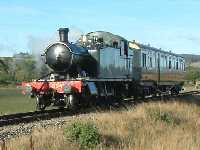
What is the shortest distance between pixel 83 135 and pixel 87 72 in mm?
9742

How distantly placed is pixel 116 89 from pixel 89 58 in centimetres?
347

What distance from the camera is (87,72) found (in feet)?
73.3

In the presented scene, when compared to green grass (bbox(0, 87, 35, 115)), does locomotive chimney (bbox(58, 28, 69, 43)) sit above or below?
above

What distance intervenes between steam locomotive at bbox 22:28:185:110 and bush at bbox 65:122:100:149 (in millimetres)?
6703

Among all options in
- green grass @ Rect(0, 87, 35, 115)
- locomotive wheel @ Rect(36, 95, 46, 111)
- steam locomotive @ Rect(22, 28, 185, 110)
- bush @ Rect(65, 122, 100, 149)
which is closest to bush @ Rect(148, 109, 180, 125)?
steam locomotive @ Rect(22, 28, 185, 110)

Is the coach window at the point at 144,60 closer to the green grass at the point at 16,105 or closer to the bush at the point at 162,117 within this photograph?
the green grass at the point at 16,105

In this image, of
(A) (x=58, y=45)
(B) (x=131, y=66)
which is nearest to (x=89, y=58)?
(A) (x=58, y=45)

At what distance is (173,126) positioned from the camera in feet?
60.3

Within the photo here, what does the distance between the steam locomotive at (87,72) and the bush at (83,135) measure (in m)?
6.70

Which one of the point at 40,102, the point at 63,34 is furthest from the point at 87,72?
the point at 40,102

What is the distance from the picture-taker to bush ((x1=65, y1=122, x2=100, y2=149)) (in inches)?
497

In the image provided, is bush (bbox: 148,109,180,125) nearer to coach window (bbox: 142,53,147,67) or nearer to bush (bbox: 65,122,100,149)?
bush (bbox: 65,122,100,149)

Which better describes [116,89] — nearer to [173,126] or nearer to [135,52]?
[135,52]

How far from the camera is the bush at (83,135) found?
12.6 metres
